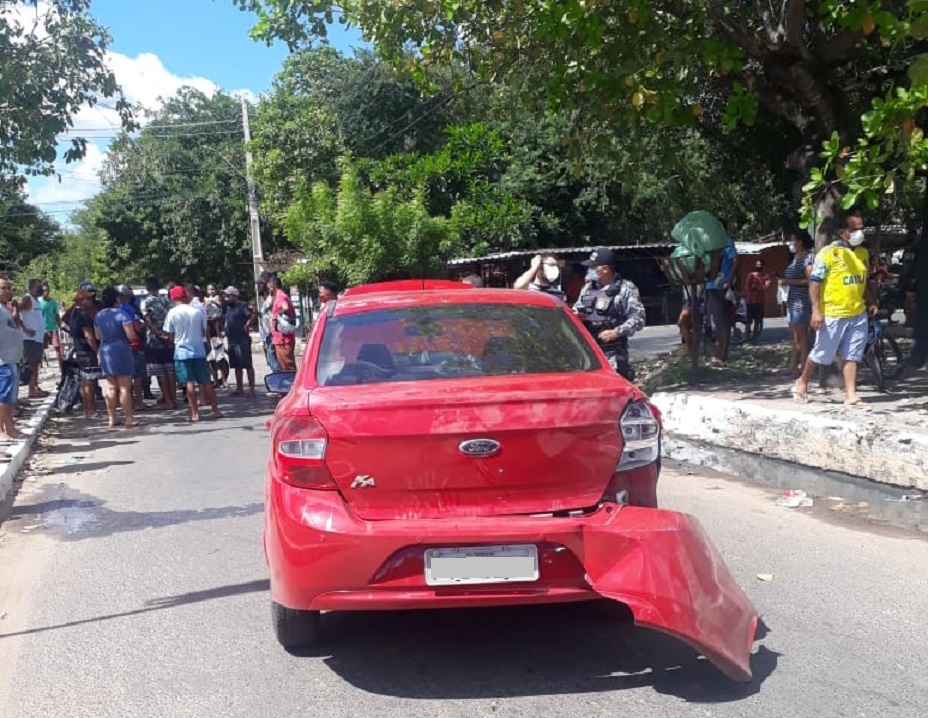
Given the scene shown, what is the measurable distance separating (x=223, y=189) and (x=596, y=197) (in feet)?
65.7

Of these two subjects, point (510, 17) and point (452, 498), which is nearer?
point (452, 498)

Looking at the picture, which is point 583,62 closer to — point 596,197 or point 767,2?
point 767,2

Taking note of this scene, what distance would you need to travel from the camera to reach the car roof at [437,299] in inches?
199

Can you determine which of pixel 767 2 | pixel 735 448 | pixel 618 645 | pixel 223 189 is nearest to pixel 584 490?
pixel 618 645

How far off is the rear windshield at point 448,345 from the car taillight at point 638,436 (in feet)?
1.64

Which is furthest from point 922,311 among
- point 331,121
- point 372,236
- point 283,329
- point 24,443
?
point 331,121

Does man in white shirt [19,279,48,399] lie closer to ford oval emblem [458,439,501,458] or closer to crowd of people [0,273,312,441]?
crowd of people [0,273,312,441]

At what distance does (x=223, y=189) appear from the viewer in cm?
4347

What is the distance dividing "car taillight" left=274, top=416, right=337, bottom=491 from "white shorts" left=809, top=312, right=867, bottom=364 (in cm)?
622

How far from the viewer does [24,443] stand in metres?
10.3

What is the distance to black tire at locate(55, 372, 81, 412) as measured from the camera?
14.3 meters

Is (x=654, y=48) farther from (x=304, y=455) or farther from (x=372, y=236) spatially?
(x=372, y=236)

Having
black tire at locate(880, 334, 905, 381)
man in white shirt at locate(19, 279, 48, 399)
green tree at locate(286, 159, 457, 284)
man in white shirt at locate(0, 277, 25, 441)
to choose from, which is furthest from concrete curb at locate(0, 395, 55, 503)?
black tire at locate(880, 334, 905, 381)

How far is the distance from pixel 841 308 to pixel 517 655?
5.72m
